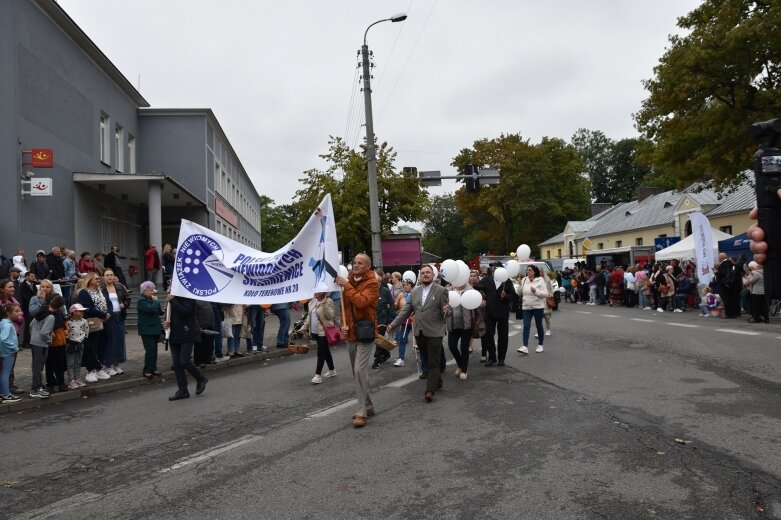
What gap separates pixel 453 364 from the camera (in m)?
11.4

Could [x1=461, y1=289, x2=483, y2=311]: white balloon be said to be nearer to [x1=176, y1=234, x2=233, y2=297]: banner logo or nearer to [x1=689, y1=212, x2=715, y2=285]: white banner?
[x1=176, y1=234, x2=233, y2=297]: banner logo

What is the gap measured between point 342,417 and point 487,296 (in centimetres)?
441

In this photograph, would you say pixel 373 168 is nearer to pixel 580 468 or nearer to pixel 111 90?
pixel 111 90

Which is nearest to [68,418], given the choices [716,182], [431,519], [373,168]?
[431,519]

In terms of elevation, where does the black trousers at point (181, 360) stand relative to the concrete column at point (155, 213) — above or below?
below

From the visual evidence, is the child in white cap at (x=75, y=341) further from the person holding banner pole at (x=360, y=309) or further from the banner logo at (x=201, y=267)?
the person holding banner pole at (x=360, y=309)

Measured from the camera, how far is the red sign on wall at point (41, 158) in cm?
1750

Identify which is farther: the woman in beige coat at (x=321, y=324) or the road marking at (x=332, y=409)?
the woman in beige coat at (x=321, y=324)

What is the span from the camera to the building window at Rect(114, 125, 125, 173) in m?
26.5

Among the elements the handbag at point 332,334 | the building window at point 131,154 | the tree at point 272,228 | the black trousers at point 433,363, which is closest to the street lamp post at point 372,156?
the handbag at point 332,334

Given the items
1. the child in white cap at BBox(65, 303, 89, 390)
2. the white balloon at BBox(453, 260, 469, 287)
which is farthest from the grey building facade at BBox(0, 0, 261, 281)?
the white balloon at BBox(453, 260, 469, 287)

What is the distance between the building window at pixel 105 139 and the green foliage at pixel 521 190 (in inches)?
1445

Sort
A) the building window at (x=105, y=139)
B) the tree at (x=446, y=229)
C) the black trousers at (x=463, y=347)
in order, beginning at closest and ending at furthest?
the black trousers at (x=463, y=347) → the building window at (x=105, y=139) → the tree at (x=446, y=229)

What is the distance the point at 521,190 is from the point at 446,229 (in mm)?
41985
